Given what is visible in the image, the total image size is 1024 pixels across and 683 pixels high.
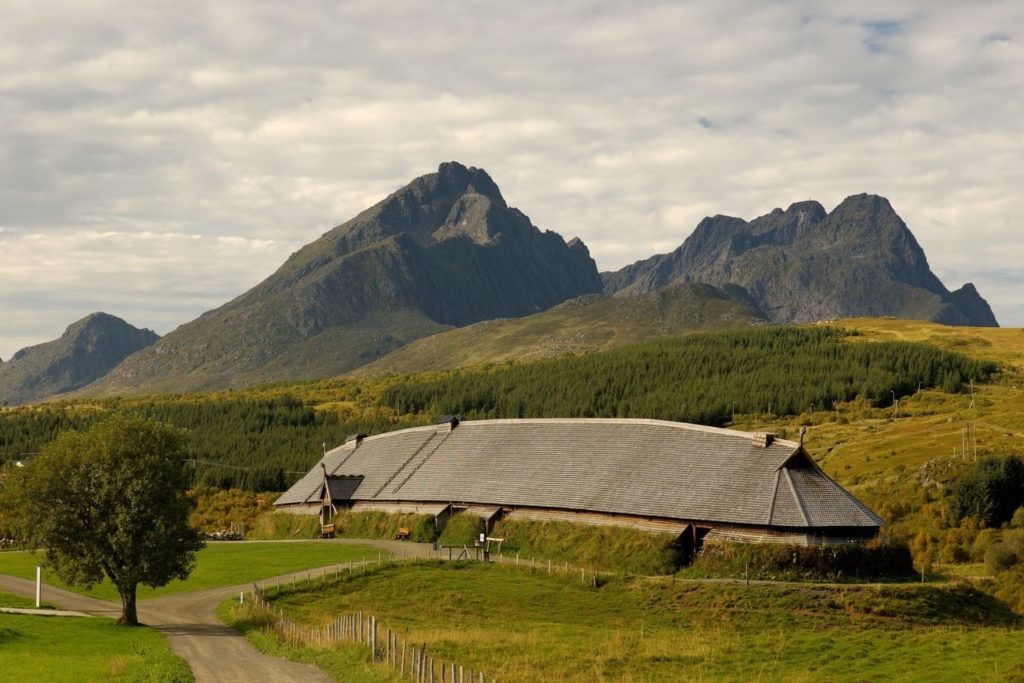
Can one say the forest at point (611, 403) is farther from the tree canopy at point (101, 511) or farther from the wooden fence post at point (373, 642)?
the wooden fence post at point (373, 642)

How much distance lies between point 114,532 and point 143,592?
1331 centimetres

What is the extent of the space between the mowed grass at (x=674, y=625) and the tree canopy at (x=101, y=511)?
26.1 feet

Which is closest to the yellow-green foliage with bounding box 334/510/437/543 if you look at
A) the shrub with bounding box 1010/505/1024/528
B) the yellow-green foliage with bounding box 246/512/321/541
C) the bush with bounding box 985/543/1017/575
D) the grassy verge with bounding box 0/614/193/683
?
the yellow-green foliage with bounding box 246/512/321/541

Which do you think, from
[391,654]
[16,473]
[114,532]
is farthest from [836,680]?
[16,473]

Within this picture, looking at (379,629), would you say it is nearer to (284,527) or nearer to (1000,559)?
(1000,559)

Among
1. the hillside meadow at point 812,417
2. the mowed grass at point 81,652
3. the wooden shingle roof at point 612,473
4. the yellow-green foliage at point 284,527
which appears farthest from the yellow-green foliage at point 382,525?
the mowed grass at point 81,652

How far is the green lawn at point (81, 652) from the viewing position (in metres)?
36.2

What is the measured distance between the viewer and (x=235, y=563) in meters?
74.1

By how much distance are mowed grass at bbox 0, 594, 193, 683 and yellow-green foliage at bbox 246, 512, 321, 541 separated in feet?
137

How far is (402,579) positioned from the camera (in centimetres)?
6097

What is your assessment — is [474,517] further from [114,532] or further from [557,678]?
[557,678]

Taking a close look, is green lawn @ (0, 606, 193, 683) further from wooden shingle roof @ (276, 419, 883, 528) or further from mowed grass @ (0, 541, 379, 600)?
wooden shingle roof @ (276, 419, 883, 528)

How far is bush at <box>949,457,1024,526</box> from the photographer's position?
75000mm

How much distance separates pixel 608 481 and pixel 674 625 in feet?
70.9
